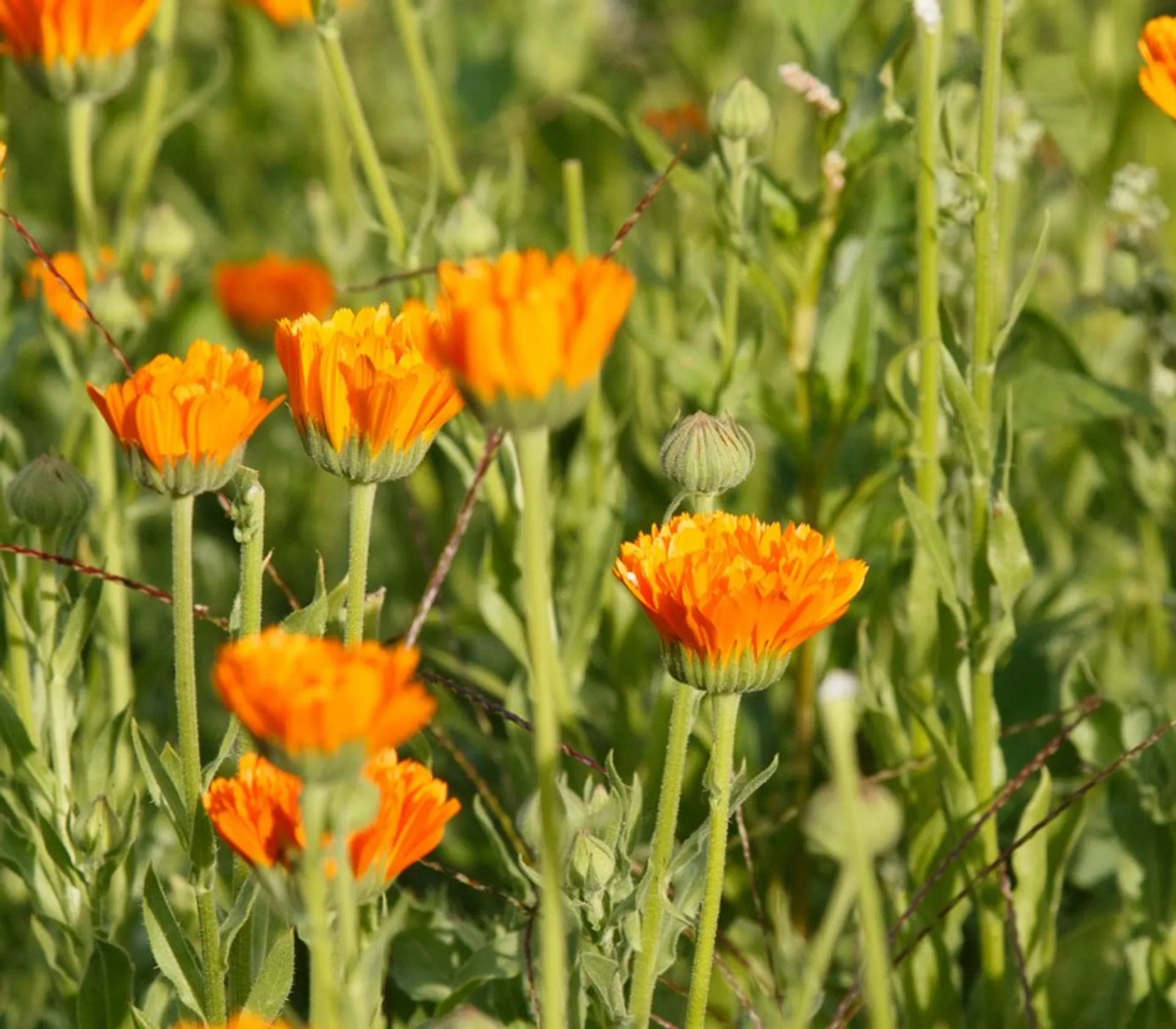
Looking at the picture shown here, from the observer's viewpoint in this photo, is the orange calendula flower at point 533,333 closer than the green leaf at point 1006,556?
Yes

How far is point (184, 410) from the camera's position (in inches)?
35.6

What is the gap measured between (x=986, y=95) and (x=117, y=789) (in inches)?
31.7

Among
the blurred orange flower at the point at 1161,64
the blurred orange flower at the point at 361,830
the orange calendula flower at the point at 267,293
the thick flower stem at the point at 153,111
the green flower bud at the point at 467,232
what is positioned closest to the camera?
the blurred orange flower at the point at 361,830

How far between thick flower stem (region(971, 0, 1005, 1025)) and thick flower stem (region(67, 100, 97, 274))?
2.64ft

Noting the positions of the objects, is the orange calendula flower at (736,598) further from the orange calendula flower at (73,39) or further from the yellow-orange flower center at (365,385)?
the orange calendula flower at (73,39)

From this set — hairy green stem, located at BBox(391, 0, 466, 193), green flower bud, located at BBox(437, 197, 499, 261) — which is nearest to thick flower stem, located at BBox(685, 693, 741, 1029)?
green flower bud, located at BBox(437, 197, 499, 261)

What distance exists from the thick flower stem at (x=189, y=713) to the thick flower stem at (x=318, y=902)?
197mm

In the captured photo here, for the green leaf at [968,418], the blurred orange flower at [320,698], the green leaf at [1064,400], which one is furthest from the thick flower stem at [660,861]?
the green leaf at [1064,400]

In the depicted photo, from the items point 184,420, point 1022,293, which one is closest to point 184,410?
point 184,420

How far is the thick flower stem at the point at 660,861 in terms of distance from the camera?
0.91 metres

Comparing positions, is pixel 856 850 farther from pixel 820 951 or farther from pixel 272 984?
pixel 272 984

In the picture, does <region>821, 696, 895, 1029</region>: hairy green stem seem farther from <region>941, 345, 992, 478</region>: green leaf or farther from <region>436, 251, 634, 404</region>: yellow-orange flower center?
<region>941, 345, 992, 478</region>: green leaf

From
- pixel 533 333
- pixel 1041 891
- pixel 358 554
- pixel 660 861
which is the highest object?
pixel 533 333

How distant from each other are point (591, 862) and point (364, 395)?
11.2 inches
